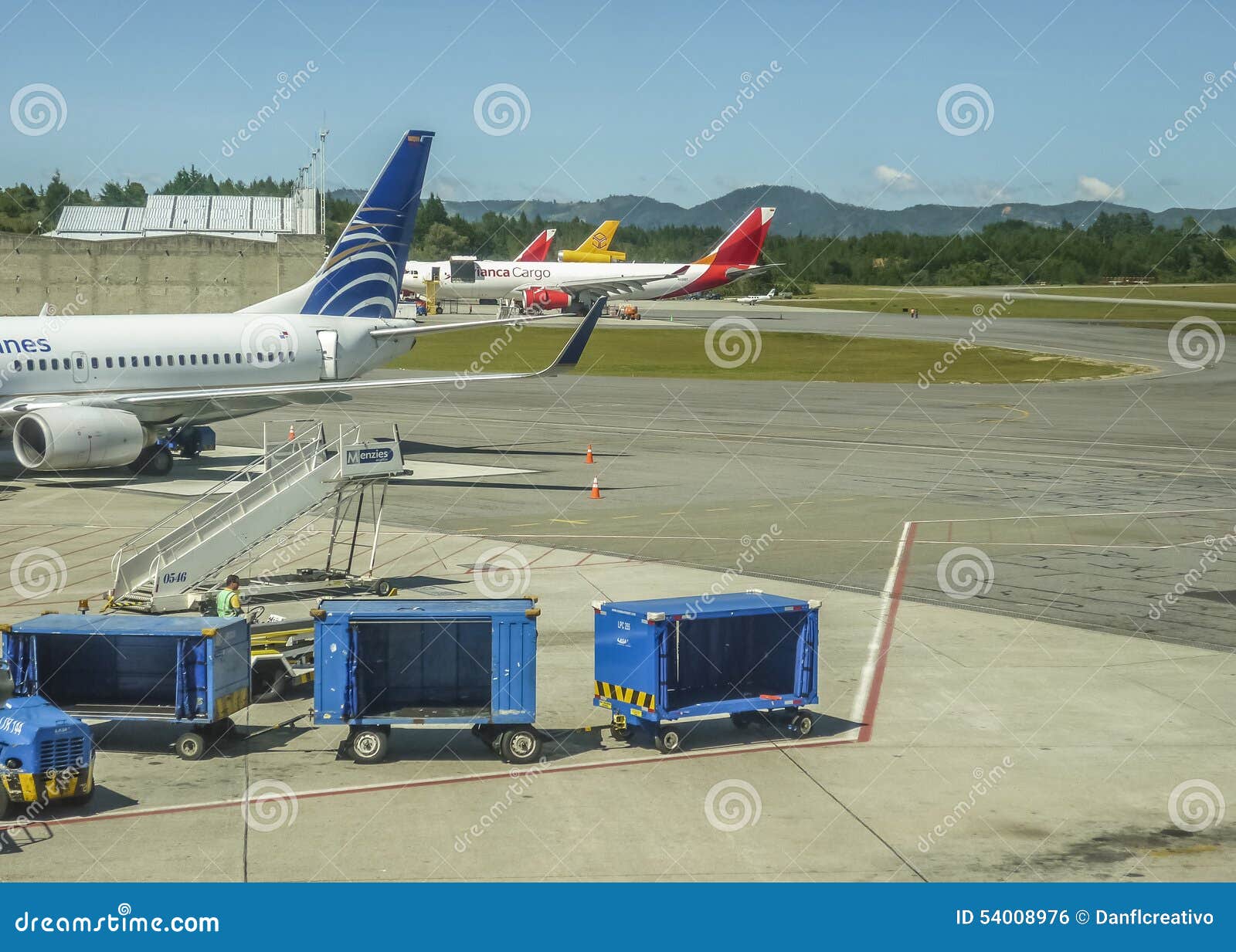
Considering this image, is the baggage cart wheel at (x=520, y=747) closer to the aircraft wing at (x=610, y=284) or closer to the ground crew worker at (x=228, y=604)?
the ground crew worker at (x=228, y=604)

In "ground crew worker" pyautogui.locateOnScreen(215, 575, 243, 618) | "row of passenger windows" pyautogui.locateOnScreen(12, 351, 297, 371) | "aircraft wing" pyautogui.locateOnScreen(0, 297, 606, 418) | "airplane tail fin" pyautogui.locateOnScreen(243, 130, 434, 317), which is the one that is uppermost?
"airplane tail fin" pyautogui.locateOnScreen(243, 130, 434, 317)

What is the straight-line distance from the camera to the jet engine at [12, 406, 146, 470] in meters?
41.1

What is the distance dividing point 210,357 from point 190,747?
31330mm

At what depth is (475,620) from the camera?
19734mm

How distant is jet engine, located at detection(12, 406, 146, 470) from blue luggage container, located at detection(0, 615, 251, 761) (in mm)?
22355

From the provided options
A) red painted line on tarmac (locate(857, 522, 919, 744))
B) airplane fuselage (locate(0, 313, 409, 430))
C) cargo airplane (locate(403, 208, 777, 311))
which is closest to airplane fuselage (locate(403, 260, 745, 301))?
cargo airplane (locate(403, 208, 777, 311))

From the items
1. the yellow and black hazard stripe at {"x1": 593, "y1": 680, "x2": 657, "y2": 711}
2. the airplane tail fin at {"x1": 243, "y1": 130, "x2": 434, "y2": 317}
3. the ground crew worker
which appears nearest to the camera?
the yellow and black hazard stripe at {"x1": 593, "y1": 680, "x2": 657, "y2": 711}

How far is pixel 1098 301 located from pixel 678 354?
108m

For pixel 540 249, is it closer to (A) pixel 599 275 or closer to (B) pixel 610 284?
(A) pixel 599 275

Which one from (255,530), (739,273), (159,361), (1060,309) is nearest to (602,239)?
(739,273)

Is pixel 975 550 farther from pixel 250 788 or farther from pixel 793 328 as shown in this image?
pixel 793 328

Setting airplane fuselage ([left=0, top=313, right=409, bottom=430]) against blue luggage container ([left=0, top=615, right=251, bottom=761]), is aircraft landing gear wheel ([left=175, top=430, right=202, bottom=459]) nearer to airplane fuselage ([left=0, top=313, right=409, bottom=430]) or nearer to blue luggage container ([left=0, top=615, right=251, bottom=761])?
airplane fuselage ([left=0, top=313, right=409, bottom=430])

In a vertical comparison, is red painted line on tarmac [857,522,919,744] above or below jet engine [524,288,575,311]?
below

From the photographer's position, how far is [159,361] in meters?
46.8
